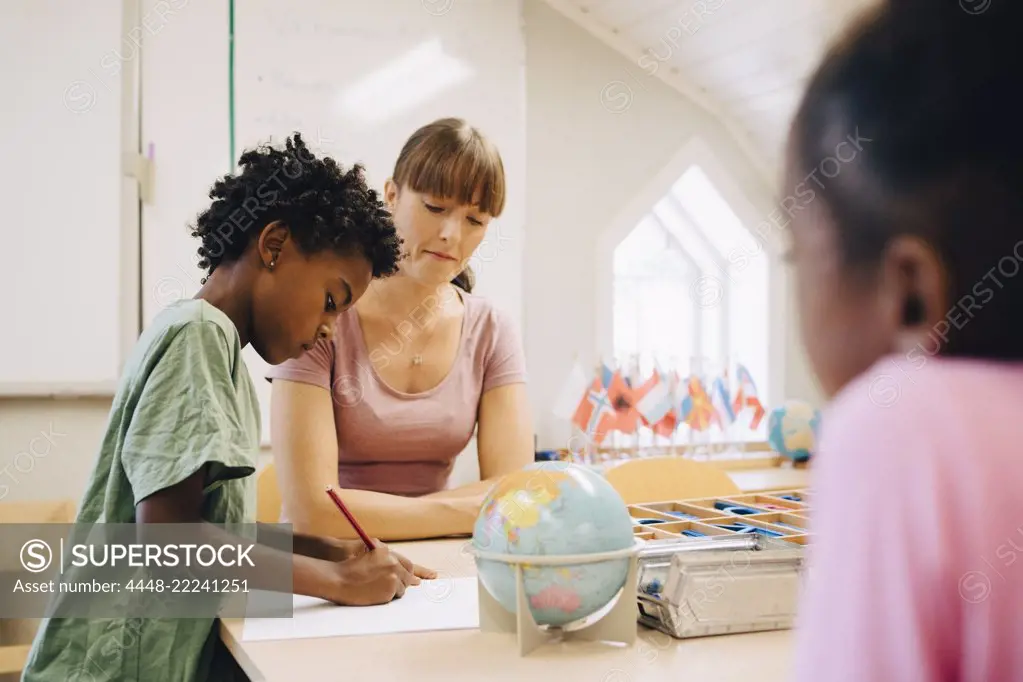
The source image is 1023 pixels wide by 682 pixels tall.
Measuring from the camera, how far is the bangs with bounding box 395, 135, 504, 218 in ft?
5.51

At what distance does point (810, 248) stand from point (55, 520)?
2538 mm

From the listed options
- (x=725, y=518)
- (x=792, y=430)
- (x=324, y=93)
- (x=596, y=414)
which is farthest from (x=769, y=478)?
(x=324, y=93)

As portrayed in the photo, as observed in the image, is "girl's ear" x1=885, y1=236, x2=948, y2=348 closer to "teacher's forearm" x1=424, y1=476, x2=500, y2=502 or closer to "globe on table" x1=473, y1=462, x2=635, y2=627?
"globe on table" x1=473, y1=462, x2=635, y2=627

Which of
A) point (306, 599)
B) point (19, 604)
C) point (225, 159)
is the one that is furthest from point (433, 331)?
point (19, 604)

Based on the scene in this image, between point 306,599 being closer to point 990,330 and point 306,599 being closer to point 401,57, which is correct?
point 990,330

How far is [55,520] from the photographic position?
2379 mm

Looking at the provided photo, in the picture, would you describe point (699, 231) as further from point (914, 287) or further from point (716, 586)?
point (914, 287)

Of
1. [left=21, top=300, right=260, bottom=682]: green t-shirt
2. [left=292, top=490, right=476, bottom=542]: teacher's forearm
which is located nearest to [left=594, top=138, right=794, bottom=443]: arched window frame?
[left=292, top=490, right=476, bottom=542]: teacher's forearm

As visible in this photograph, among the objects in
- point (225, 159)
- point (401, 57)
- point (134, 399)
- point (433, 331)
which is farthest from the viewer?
point (401, 57)

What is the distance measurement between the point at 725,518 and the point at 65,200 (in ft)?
6.97

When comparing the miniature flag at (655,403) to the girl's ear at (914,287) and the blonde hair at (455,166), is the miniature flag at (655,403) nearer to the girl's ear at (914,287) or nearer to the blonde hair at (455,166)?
the blonde hair at (455,166)

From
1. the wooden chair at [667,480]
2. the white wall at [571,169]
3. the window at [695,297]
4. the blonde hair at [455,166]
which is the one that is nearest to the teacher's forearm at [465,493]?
the wooden chair at [667,480]

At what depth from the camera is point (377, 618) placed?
1.01 meters

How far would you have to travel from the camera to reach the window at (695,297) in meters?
3.41
